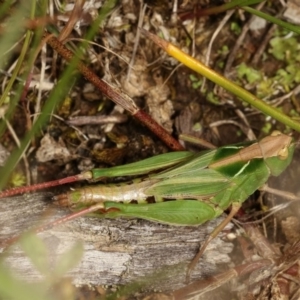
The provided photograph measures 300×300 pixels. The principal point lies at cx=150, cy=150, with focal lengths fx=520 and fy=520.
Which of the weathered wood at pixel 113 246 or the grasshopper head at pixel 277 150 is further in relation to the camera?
the grasshopper head at pixel 277 150

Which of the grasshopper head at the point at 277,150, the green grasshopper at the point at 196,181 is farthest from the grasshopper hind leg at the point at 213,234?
the grasshopper head at the point at 277,150

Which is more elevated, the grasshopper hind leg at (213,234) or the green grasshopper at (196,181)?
the green grasshopper at (196,181)

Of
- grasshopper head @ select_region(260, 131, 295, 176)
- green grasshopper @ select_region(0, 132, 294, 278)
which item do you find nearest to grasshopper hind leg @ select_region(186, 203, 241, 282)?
green grasshopper @ select_region(0, 132, 294, 278)

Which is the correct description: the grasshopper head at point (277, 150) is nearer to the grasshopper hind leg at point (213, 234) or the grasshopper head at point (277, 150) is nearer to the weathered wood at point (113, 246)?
the grasshopper hind leg at point (213, 234)

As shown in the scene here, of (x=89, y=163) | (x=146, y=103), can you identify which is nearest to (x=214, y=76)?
(x=146, y=103)

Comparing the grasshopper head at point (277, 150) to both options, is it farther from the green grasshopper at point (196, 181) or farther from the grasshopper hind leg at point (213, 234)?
the grasshopper hind leg at point (213, 234)

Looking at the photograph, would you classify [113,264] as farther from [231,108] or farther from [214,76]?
[231,108]

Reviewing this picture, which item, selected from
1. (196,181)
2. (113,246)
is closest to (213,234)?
(196,181)
